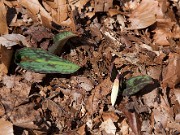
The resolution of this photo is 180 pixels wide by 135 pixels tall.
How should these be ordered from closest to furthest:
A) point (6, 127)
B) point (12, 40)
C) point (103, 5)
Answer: point (6, 127) < point (12, 40) < point (103, 5)

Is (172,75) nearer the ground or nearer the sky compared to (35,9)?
nearer the ground

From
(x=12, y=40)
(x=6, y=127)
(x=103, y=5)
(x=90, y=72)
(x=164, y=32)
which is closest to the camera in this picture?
(x=6, y=127)

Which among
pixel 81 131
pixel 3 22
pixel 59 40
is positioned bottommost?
pixel 81 131

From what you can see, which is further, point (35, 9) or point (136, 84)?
point (35, 9)

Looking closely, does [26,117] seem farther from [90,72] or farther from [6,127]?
[90,72]

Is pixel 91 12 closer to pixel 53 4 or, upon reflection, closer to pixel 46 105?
pixel 53 4

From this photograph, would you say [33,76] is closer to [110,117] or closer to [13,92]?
[13,92]

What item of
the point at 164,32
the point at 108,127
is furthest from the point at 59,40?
the point at 164,32
